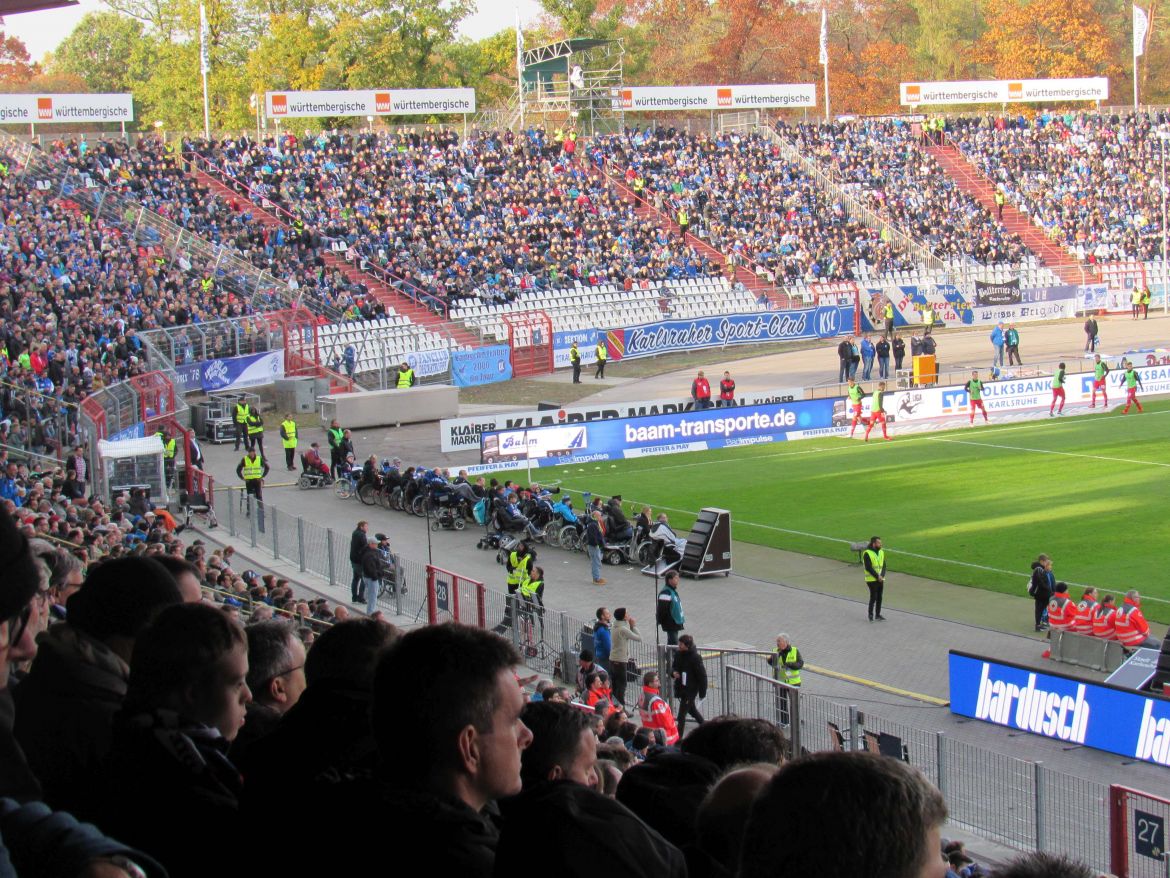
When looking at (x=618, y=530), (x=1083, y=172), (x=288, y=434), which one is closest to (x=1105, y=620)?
(x=618, y=530)

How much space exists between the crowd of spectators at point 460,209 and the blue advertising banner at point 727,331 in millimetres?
4550

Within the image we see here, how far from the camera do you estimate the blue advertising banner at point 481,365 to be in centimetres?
4809

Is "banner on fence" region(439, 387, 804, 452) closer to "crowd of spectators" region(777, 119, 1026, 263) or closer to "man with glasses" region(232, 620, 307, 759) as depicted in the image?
"man with glasses" region(232, 620, 307, 759)

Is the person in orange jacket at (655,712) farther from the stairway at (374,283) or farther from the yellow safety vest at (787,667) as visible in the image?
the stairway at (374,283)

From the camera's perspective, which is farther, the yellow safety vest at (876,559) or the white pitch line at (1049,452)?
the white pitch line at (1049,452)

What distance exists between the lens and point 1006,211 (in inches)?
2837

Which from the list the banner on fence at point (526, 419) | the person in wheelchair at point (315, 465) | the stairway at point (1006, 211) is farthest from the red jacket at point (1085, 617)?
the stairway at point (1006, 211)

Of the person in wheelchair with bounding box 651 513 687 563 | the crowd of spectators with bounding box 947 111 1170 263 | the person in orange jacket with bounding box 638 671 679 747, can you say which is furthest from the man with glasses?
the crowd of spectators with bounding box 947 111 1170 263

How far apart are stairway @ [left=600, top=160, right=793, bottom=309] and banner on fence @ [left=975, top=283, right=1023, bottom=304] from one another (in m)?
8.48

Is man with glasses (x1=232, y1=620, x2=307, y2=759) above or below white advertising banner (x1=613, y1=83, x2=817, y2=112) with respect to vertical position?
below

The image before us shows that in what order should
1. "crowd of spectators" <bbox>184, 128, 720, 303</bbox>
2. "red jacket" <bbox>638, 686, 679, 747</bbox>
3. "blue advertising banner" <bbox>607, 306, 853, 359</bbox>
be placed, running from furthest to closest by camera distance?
"crowd of spectators" <bbox>184, 128, 720, 303</bbox>
"blue advertising banner" <bbox>607, 306, 853, 359</bbox>
"red jacket" <bbox>638, 686, 679, 747</bbox>

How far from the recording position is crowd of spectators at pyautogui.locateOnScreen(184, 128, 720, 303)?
5638cm

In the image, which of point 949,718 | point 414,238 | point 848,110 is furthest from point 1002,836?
point 848,110

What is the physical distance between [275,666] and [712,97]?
7062cm
